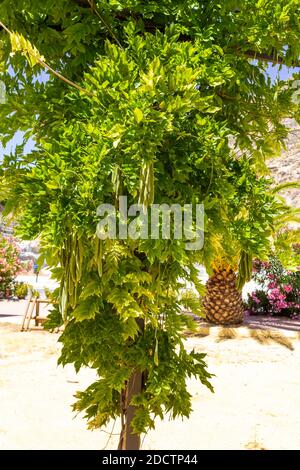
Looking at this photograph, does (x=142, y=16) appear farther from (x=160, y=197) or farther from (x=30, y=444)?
(x=30, y=444)

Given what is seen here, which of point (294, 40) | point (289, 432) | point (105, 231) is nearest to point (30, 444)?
point (289, 432)

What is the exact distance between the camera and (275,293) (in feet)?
40.9

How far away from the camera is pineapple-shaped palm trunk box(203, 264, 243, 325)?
10.3 meters

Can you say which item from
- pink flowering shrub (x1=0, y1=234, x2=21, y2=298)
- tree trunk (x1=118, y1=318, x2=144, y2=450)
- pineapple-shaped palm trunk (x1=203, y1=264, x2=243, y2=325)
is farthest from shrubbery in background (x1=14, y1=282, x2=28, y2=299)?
tree trunk (x1=118, y1=318, x2=144, y2=450)

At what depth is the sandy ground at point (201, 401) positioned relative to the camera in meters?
4.36

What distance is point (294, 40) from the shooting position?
6.75ft

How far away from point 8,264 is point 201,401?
1069 cm

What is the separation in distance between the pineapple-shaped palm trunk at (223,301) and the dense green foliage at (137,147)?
8000 mm

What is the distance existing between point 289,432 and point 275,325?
19.4ft

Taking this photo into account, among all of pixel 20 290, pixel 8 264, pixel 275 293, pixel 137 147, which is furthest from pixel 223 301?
pixel 137 147

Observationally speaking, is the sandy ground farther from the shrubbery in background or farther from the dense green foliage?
the shrubbery in background

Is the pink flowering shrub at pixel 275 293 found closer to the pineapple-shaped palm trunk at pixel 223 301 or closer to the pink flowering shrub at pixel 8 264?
the pineapple-shaped palm trunk at pixel 223 301

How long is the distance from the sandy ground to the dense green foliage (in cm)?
83

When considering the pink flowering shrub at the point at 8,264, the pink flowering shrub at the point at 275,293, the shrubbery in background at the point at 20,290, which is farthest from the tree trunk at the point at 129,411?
the shrubbery in background at the point at 20,290
